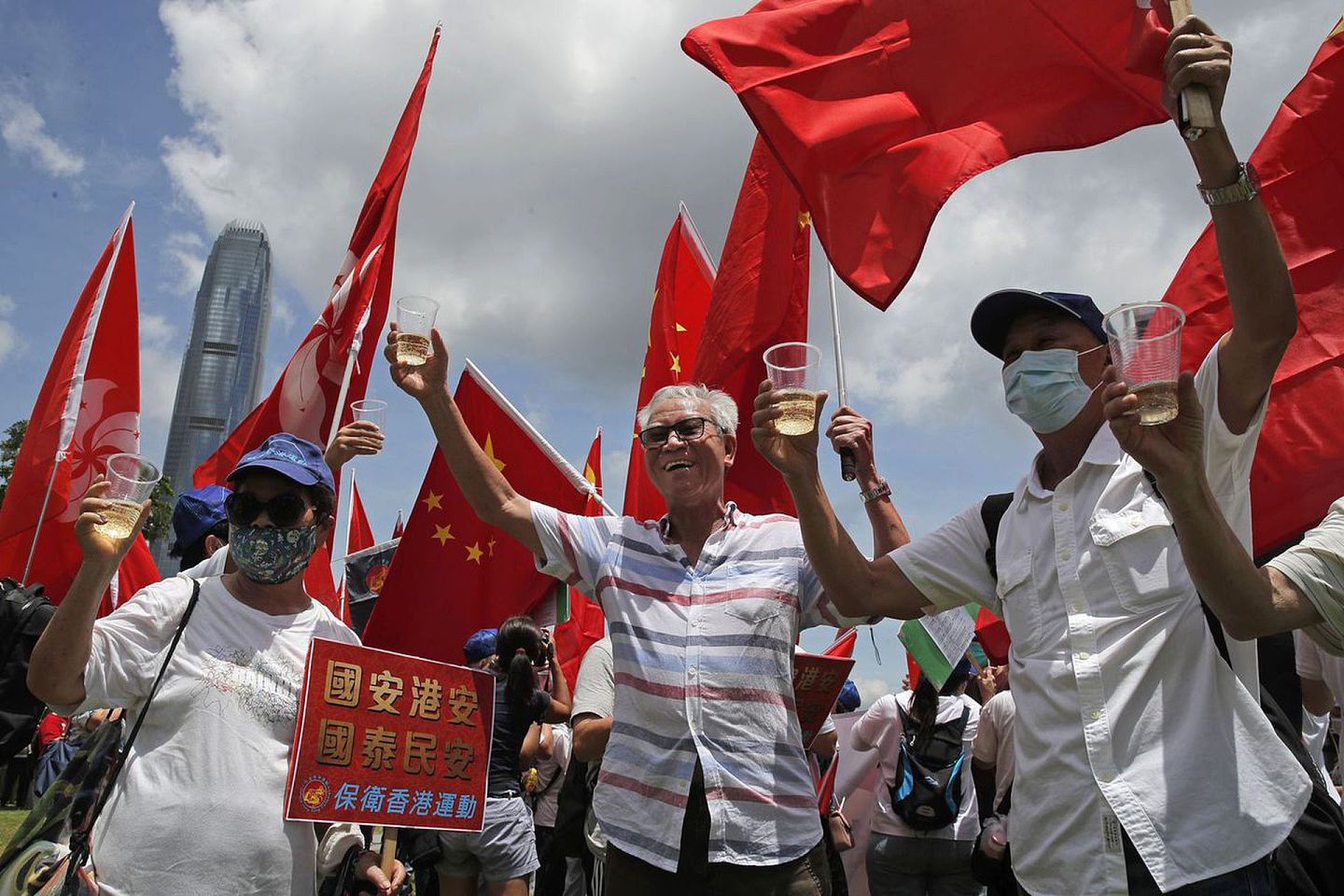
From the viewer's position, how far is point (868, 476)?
338cm

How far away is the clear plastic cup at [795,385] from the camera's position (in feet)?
9.44

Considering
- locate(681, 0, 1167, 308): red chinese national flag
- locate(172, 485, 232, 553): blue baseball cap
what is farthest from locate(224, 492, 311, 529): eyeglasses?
A: locate(681, 0, 1167, 308): red chinese national flag

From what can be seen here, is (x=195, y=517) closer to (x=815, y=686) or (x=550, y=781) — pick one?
(x=815, y=686)

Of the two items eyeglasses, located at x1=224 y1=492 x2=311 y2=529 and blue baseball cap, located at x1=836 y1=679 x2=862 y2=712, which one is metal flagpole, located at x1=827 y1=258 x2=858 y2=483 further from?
blue baseball cap, located at x1=836 y1=679 x2=862 y2=712

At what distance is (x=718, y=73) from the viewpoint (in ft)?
11.7

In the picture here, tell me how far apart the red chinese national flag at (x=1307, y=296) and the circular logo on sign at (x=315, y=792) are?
136 inches

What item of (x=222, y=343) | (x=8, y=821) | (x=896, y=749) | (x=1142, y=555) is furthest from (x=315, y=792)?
(x=222, y=343)

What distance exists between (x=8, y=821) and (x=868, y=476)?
14.4 m

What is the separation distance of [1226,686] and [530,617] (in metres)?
4.62

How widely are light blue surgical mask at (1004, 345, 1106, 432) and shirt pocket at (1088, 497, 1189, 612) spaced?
14.9 inches

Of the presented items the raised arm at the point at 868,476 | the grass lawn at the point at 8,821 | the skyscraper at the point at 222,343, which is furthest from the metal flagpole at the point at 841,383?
the skyscraper at the point at 222,343

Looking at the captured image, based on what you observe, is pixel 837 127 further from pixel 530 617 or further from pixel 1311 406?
pixel 530 617

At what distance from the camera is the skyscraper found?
125938 mm

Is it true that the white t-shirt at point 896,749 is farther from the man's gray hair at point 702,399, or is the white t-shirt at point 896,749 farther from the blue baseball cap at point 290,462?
the blue baseball cap at point 290,462
